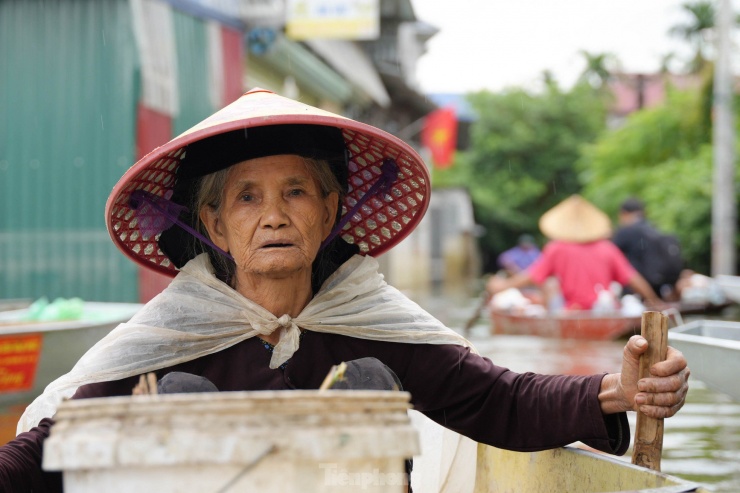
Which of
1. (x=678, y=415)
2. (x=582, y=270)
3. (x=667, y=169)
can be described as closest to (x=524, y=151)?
(x=667, y=169)

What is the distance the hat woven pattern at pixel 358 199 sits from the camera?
8.14 ft

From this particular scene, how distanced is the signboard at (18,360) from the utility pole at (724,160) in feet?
39.8

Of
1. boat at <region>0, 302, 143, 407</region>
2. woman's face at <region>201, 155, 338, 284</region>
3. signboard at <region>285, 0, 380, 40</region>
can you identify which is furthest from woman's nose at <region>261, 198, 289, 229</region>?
signboard at <region>285, 0, 380, 40</region>

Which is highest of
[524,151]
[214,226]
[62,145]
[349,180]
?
[524,151]

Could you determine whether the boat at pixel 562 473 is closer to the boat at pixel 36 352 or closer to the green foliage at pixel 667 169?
the boat at pixel 36 352

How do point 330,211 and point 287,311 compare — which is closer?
point 287,311

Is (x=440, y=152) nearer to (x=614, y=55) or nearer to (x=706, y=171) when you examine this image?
(x=706, y=171)

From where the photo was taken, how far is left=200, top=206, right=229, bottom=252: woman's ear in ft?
8.04

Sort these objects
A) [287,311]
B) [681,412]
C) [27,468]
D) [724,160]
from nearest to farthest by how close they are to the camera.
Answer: [27,468]
[287,311]
[681,412]
[724,160]

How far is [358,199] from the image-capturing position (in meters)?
2.78

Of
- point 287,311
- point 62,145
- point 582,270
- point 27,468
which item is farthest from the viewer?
point 582,270

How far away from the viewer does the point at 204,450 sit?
131 cm

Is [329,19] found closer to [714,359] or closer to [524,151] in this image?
[714,359]

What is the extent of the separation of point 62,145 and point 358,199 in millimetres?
6276
